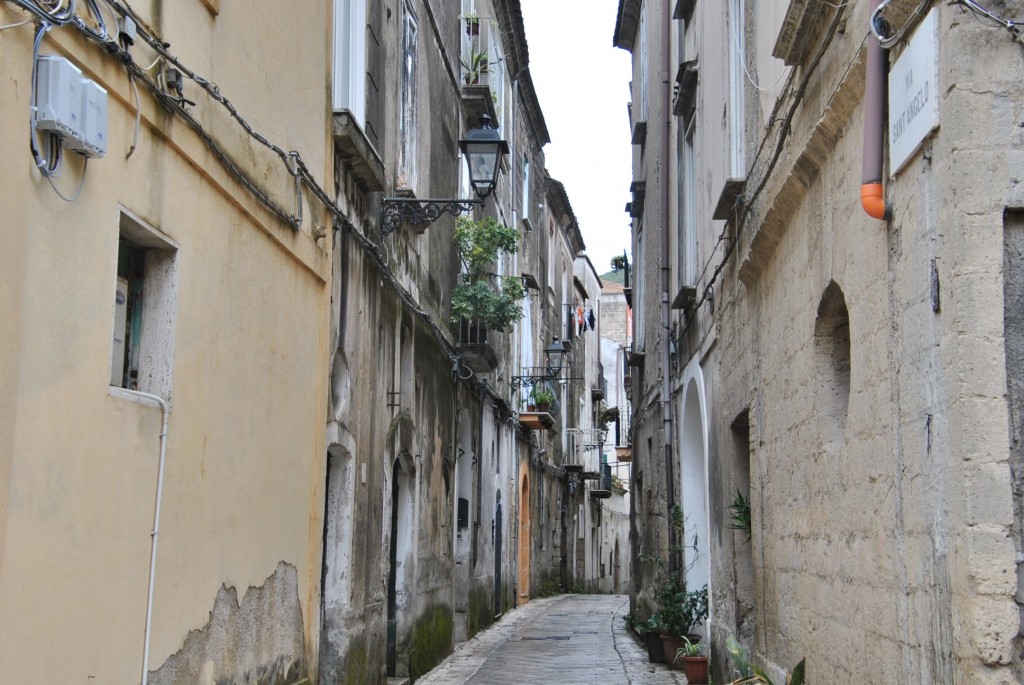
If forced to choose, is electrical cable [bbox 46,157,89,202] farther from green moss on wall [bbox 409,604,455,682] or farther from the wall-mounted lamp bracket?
green moss on wall [bbox 409,604,455,682]

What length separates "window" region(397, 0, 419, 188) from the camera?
11.2 meters

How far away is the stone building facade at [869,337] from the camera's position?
4.07 meters

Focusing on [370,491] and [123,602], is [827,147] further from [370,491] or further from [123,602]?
[370,491]

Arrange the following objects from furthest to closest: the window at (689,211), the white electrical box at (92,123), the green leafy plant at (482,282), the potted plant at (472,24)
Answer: the potted plant at (472,24)
the green leafy plant at (482,282)
the window at (689,211)
the white electrical box at (92,123)

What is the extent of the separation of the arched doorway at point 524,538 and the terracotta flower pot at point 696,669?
1194 centimetres

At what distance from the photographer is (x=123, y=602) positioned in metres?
4.95

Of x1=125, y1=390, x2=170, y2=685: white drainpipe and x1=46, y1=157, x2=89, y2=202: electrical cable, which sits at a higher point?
x1=46, y1=157, x2=89, y2=202: electrical cable

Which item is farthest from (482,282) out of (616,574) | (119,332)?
(616,574)

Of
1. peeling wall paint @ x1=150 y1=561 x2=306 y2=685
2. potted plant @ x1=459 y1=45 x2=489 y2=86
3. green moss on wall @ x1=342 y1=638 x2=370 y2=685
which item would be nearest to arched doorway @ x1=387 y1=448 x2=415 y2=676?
green moss on wall @ x1=342 y1=638 x2=370 y2=685

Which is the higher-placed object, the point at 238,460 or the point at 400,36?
the point at 400,36

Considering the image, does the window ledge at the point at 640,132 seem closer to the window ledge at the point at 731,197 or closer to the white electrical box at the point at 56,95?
the window ledge at the point at 731,197

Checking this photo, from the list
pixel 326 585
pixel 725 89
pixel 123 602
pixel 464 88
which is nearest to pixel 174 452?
pixel 123 602

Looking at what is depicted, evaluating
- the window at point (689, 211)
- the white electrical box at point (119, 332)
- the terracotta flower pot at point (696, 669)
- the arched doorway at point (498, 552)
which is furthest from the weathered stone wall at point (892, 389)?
the arched doorway at point (498, 552)

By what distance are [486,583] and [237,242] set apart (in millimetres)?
12143
